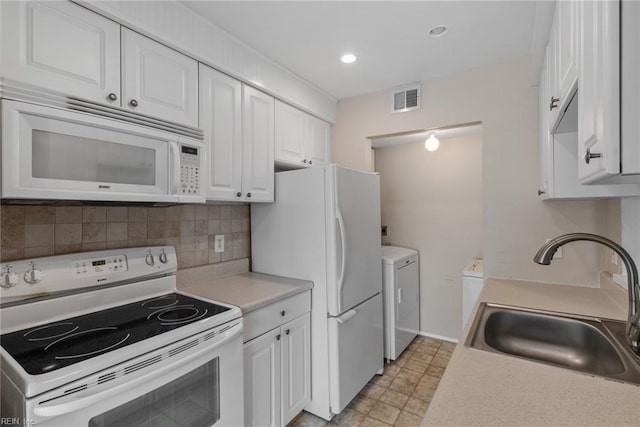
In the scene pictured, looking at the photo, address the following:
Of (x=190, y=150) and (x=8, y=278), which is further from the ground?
(x=190, y=150)

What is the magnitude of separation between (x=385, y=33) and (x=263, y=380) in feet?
7.07

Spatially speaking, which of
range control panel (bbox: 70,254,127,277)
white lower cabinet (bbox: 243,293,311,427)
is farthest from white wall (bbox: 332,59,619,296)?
range control panel (bbox: 70,254,127,277)

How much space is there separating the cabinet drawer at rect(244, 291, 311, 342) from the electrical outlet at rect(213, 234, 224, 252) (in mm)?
692

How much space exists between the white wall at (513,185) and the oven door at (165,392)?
185cm

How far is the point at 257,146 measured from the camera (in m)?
2.10

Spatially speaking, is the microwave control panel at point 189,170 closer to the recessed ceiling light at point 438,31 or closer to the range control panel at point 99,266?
the range control panel at point 99,266

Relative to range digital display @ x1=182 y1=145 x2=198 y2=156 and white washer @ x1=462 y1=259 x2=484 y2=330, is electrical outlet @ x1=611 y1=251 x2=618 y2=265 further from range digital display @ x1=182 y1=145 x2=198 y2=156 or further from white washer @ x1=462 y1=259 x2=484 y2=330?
range digital display @ x1=182 y1=145 x2=198 y2=156

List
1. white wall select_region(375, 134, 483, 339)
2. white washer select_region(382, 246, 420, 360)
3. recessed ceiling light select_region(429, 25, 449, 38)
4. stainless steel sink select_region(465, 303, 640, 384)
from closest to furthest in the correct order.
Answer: stainless steel sink select_region(465, 303, 640, 384)
recessed ceiling light select_region(429, 25, 449, 38)
white washer select_region(382, 246, 420, 360)
white wall select_region(375, 134, 483, 339)

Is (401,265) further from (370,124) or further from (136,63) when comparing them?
(136,63)

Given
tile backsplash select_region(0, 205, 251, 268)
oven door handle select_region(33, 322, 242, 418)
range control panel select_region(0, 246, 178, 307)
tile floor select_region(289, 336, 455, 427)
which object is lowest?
tile floor select_region(289, 336, 455, 427)

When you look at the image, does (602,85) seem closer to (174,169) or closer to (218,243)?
(174,169)

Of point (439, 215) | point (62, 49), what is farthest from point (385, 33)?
point (439, 215)

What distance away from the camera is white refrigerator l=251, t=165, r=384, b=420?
1.98 metres
